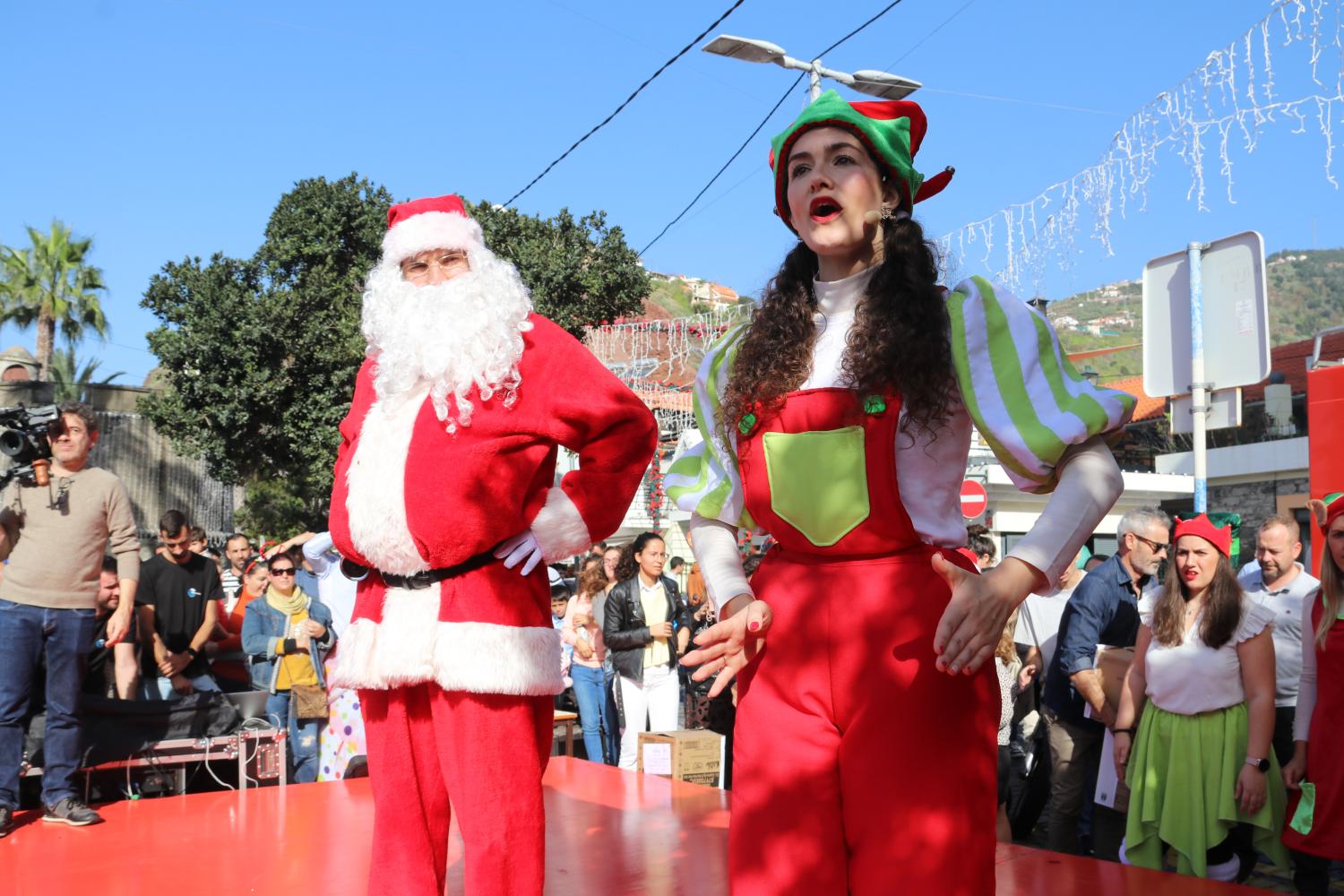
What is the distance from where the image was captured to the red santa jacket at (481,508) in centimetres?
268

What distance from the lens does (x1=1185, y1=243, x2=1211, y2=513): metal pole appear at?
556 cm

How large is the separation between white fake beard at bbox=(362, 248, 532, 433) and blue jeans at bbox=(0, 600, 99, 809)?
8.38 feet

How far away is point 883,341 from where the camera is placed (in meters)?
1.96

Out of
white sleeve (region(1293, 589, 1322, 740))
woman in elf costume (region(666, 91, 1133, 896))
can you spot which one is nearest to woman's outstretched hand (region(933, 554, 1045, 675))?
woman in elf costume (region(666, 91, 1133, 896))

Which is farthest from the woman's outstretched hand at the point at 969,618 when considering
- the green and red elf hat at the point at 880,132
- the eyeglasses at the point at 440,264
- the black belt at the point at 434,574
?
the eyeglasses at the point at 440,264

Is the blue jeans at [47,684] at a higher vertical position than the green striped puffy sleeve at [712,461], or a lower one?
lower

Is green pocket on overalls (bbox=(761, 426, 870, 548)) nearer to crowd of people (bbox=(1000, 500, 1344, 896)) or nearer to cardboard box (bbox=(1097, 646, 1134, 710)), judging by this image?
crowd of people (bbox=(1000, 500, 1344, 896))

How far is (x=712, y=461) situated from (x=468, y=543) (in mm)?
799

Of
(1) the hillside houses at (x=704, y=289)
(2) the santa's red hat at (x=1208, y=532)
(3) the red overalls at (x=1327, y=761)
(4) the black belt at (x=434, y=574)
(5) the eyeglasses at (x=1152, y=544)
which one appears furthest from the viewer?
(1) the hillside houses at (x=704, y=289)

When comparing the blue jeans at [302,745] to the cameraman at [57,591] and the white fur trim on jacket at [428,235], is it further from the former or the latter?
the white fur trim on jacket at [428,235]

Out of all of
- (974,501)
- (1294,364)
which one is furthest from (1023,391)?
(1294,364)

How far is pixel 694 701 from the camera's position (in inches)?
347

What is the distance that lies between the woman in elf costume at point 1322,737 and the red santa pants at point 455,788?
9.57ft

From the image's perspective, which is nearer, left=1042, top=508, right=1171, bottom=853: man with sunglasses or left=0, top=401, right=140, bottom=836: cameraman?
left=0, top=401, right=140, bottom=836: cameraman
